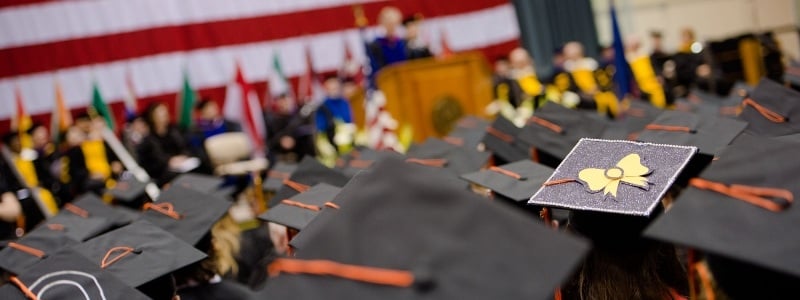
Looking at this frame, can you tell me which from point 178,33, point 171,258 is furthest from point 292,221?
point 178,33

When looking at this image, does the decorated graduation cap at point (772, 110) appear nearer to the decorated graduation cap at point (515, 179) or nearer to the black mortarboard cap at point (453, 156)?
the decorated graduation cap at point (515, 179)

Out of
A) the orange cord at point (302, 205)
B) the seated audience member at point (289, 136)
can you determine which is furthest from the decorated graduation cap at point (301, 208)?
the seated audience member at point (289, 136)

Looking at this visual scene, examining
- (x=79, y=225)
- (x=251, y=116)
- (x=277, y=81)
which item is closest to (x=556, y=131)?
(x=79, y=225)

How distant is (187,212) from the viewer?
2.97 metres

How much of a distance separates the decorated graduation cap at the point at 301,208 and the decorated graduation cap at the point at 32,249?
73 centimetres

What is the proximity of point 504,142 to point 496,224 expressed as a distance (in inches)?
95.7

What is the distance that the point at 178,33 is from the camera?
32.4ft

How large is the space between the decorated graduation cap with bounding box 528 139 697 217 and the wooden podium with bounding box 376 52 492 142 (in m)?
4.56

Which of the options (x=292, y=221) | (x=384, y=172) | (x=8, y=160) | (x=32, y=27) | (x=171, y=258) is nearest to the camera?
(x=384, y=172)

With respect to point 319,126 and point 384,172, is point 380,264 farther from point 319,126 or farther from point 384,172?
point 319,126

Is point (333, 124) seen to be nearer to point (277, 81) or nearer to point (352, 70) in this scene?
point (352, 70)

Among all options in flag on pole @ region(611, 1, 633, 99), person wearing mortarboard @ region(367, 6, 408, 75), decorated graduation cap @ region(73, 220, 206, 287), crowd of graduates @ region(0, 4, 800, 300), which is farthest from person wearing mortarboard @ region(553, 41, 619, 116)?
decorated graduation cap @ region(73, 220, 206, 287)

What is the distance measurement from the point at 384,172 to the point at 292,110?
7.35 metres

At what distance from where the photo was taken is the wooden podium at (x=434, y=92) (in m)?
6.82
